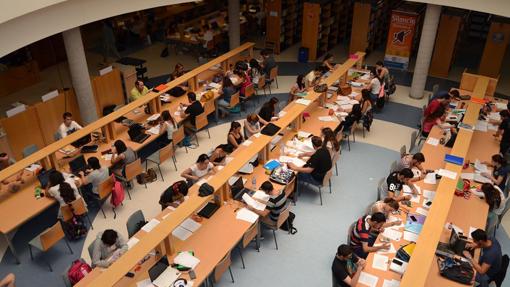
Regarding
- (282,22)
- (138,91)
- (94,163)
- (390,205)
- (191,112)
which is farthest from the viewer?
(282,22)

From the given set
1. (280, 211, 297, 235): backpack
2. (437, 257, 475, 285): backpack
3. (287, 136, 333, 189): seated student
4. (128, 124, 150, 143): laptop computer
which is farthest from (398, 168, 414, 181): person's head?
(128, 124, 150, 143): laptop computer

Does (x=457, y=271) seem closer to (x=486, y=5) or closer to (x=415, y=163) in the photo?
(x=415, y=163)

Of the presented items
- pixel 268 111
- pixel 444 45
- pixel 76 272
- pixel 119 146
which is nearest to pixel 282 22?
pixel 444 45

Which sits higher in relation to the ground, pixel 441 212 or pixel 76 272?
pixel 441 212

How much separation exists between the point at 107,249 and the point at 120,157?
2.93 m

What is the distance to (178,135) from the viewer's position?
1083cm

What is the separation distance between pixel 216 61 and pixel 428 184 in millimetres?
7248

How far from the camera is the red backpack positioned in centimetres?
893

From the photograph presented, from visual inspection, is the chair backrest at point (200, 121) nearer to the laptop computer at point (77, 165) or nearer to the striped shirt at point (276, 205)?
the laptop computer at point (77, 165)

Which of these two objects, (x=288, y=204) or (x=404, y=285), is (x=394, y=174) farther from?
(x=404, y=285)

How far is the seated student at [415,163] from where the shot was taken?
867 centimetres

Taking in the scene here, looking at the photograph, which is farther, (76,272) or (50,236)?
(50,236)

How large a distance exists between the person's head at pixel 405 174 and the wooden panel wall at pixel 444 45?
8.40 metres

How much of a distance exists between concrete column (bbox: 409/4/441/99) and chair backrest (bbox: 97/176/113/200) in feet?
31.7
